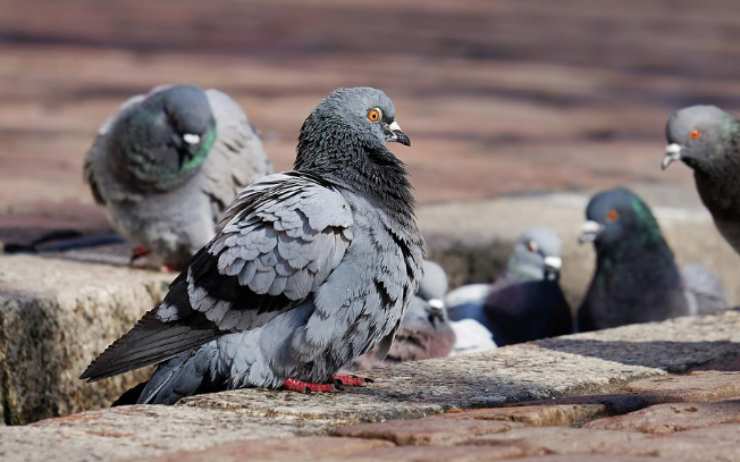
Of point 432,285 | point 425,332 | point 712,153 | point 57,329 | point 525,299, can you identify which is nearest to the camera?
point 57,329

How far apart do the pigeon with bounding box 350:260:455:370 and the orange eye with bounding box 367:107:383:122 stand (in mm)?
1054

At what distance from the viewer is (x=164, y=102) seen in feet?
19.0

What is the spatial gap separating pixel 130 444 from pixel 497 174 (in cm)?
602

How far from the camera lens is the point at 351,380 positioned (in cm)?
411

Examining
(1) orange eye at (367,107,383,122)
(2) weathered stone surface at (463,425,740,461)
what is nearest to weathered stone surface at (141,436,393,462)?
(2) weathered stone surface at (463,425,740,461)

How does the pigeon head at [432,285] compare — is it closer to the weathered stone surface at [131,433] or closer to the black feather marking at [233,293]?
the black feather marking at [233,293]

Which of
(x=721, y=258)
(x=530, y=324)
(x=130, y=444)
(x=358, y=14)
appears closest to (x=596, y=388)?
(x=130, y=444)

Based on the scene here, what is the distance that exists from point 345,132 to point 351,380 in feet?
2.39

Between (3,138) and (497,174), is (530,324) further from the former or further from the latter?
(3,138)

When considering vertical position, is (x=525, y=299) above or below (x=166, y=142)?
below

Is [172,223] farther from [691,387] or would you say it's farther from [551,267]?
[691,387]

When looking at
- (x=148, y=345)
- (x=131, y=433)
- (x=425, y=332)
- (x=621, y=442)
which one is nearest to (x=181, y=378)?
(x=148, y=345)

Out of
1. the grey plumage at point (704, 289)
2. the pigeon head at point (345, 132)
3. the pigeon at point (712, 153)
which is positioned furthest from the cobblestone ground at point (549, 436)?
the grey plumage at point (704, 289)

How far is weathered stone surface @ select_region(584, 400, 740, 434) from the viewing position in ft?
11.4
